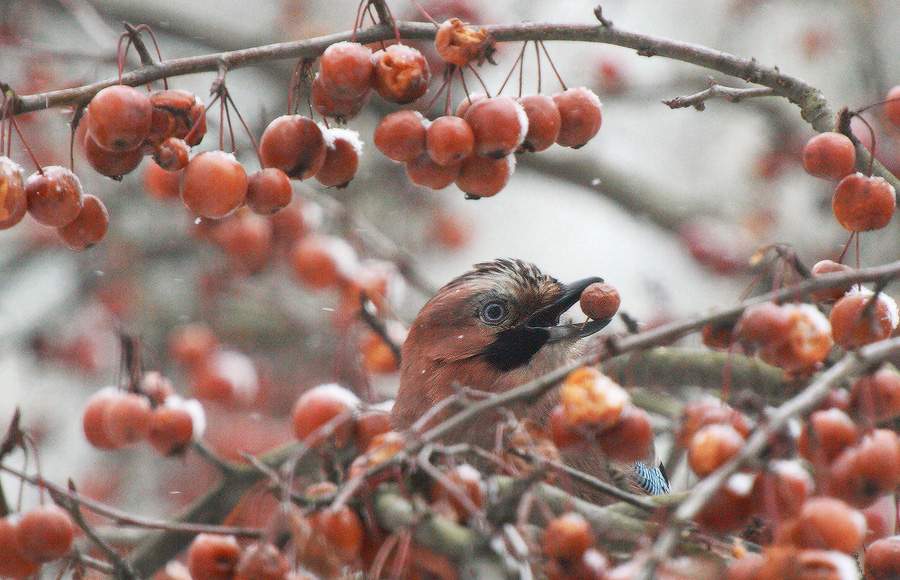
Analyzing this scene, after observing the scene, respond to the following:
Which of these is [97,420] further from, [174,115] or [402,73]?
[402,73]

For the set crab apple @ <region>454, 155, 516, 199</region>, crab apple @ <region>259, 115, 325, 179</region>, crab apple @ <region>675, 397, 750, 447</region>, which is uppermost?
crab apple @ <region>675, 397, 750, 447</region>

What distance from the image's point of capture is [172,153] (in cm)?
184

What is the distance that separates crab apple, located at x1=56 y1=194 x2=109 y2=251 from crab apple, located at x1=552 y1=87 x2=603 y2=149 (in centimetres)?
95

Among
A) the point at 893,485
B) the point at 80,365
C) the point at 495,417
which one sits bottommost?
the point at 80,365

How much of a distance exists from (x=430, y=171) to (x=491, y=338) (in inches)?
54.4

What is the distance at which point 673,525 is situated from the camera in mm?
1099

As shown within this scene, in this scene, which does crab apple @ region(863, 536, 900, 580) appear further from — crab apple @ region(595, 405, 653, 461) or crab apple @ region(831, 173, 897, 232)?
crab apple @ region(831, 173, 897, 232)

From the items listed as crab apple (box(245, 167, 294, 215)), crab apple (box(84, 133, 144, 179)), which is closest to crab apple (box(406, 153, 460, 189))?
crab apple (box(245, 167, 294, 215))

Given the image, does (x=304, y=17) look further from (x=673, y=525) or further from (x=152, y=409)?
(x=673, y=525)

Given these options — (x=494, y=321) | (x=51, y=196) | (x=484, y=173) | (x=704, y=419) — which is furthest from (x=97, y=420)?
(x=704, y=419)

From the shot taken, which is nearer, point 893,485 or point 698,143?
point 893,485

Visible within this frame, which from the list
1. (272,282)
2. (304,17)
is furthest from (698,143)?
(272,282)

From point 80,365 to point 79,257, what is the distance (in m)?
0.63

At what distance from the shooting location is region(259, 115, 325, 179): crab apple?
1.84 m
